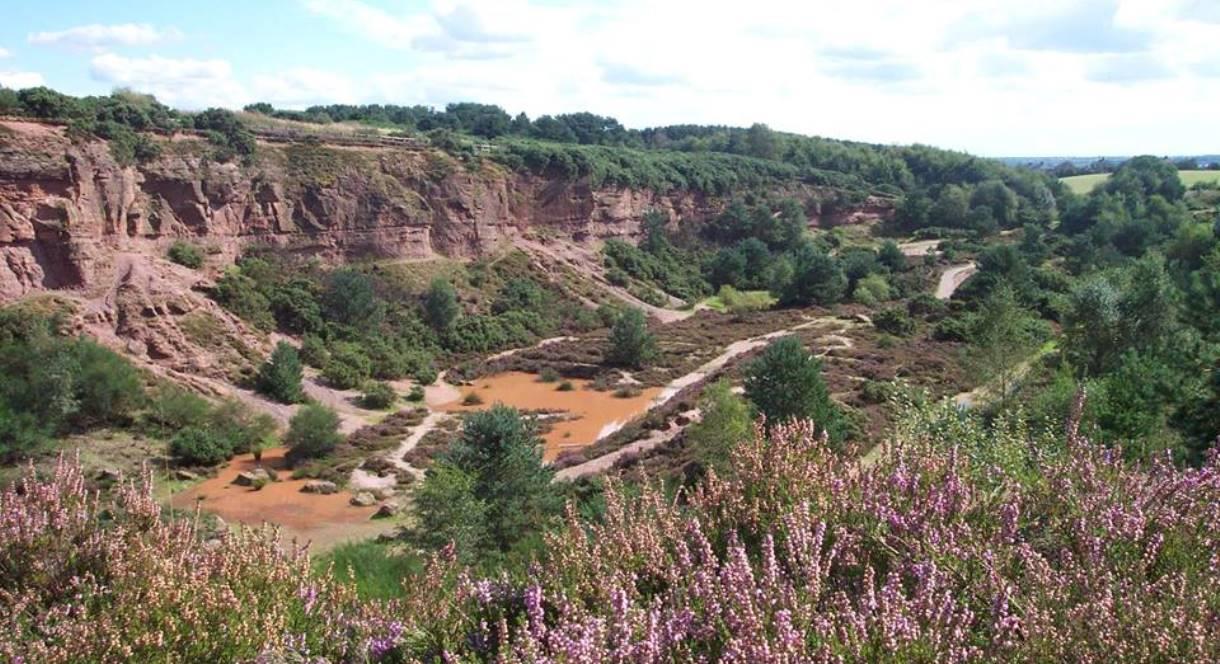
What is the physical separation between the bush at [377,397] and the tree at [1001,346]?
24525 millimetres

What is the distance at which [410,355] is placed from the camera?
43.3 metres

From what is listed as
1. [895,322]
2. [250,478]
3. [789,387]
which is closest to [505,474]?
[789,387]

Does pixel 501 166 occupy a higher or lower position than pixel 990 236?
higher

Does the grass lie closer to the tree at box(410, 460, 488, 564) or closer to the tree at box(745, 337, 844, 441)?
the tree at box(410, 460, 488, 564)

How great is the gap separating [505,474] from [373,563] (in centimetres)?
513

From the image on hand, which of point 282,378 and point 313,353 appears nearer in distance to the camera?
point 282,378

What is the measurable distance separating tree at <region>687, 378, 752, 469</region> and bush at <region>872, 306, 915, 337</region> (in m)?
25.5

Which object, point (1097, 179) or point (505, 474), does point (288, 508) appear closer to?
point (505, 474)

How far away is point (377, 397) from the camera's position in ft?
123

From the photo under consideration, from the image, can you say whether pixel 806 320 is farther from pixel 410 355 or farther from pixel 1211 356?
pixel 1211 356

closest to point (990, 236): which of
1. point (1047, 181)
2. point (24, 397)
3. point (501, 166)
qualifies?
point (1047, 181)

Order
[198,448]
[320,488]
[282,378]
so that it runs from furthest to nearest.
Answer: [282,378] → [198,448] → [320,488]

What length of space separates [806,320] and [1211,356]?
113 feet

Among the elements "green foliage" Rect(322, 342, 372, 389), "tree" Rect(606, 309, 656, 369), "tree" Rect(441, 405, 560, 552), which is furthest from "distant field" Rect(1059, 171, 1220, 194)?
"tree" Rect(441, 405, 560, 552)
